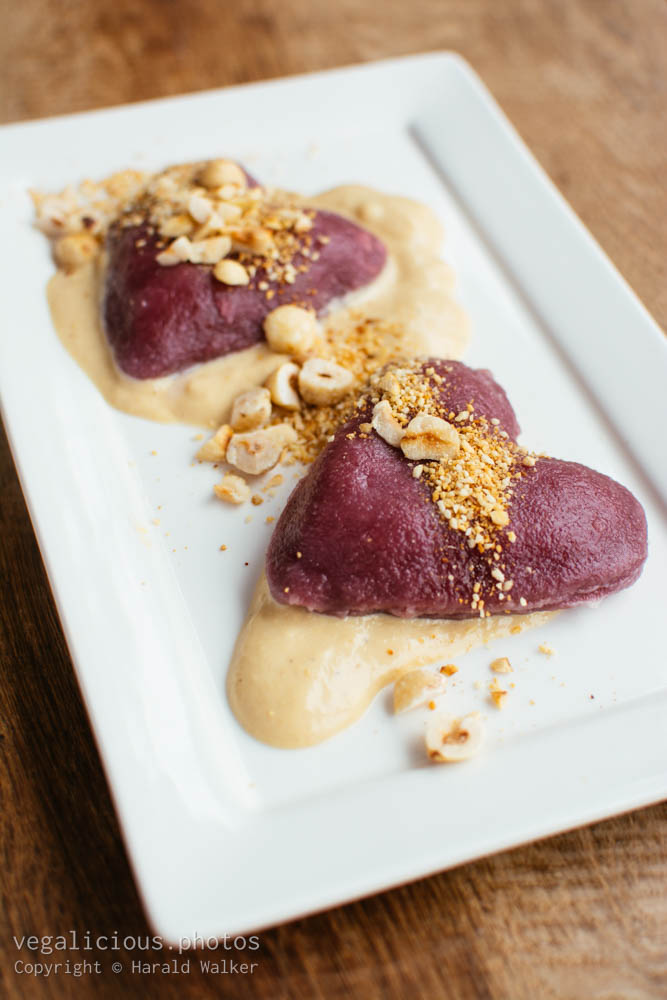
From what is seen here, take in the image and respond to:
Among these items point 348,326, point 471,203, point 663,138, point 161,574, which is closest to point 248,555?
point 161,574

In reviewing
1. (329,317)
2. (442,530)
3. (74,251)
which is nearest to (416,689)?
(442,530)

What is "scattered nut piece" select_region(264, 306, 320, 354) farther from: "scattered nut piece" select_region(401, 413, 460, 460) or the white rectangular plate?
"scattered nut piece" select_region(401, 413, 460, 460)

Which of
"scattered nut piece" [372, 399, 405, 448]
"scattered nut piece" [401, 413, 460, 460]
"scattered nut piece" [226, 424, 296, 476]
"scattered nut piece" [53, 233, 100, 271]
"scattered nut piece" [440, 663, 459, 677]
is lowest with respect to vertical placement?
"scattered nut piece" [53, 233, 100, 271]

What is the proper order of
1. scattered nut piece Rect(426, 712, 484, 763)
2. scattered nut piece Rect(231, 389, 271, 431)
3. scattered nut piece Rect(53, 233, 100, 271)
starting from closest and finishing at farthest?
scattered nut piece Rect(426, 712, 484, 763)
scattered nut piece Rect(231, 389, 271, 431)
scattered nut piece Rect(53, 233, 100, 271)

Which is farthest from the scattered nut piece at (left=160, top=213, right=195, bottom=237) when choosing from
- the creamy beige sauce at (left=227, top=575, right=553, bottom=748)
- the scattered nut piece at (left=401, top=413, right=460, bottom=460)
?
the creamy beige sauce at (left=227, top=575, right=553, bottom=748)

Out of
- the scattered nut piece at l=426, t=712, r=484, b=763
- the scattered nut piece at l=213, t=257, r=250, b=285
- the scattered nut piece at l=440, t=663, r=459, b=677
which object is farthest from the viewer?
the scattered nut piece at l=213, t=257, r=250, b=285

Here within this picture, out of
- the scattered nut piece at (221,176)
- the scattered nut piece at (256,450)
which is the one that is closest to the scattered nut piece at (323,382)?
the scattered nut piece at (256,450)
